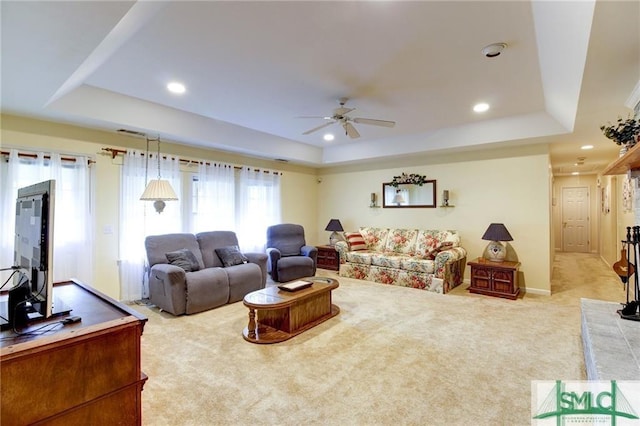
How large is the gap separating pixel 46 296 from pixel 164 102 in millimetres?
3296

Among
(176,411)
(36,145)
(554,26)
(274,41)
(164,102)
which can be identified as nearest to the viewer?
(176,411)

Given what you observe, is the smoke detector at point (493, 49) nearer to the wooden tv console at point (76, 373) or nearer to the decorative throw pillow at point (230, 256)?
the wooden tv console at point (76, 373)

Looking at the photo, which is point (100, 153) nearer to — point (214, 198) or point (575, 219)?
point (214, 198)

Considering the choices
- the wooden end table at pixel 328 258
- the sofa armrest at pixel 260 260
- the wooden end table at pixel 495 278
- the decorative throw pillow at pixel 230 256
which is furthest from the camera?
the wooden end table at pixel 328 258

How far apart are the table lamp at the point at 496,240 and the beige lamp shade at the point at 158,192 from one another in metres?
4.63

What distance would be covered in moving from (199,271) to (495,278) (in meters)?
4.24

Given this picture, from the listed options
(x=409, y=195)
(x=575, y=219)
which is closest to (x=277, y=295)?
(x=409, y=195)

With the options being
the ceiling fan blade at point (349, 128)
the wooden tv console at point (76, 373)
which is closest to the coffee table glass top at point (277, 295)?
the wooden tv console at point (76, 373)

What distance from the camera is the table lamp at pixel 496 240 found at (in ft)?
15.4

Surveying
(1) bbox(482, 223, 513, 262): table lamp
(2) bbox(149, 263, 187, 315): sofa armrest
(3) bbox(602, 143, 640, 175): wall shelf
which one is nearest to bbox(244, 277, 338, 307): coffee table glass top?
(2) bbox(149, 263, 187, 315): sofa armrest

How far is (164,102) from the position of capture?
395 cm

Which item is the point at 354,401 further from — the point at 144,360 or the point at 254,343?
the point at 144,360

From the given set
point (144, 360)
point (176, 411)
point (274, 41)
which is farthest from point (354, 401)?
point (274, 41)

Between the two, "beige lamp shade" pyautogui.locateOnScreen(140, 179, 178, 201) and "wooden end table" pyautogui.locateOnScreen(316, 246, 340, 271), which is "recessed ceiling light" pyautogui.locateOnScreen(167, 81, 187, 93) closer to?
"beige lamp shade" pyautogui.locateOnScreen(140, 179, 178, 201)
